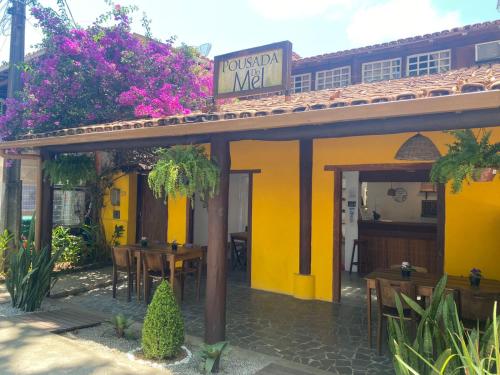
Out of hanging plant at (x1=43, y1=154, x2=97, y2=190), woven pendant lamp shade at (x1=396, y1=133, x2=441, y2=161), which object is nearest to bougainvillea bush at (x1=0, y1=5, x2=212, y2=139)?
hanging plant at (x1=43, y1=154, x2=97, y2=190)

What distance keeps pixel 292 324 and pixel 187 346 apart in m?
1.57

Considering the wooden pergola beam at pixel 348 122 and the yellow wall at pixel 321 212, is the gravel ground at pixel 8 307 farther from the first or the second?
the yellow wall at pixel 321 212

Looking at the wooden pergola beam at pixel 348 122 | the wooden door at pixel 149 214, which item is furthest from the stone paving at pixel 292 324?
the wooden door at pixel 149 214

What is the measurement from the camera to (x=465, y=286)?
437cm

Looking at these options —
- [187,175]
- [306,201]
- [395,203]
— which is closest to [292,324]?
[306,201]

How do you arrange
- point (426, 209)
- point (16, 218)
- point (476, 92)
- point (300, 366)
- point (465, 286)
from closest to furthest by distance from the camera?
point (476, 92), point (300, 366), point (465, 286), point (16, 218), point (426, 209)

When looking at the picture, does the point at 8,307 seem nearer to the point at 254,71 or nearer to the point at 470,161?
the point at 254,71

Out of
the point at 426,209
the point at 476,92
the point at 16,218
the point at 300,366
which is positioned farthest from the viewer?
the point at 426,209

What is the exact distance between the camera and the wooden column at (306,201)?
21.9ft

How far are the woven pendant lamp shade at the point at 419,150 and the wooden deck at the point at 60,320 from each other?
4306 millimetres

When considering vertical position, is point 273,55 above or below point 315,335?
above

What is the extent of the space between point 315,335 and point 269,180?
3.06 metres

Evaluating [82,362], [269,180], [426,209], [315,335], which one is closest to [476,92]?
[315,335]

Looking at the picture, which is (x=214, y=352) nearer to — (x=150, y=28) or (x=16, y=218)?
(x=16, y=218)
